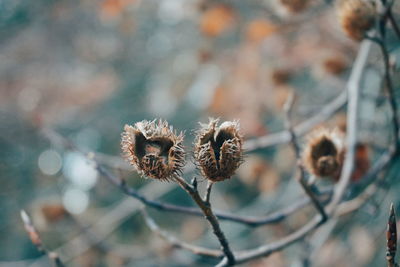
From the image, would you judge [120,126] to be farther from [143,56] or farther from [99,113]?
[143,56]

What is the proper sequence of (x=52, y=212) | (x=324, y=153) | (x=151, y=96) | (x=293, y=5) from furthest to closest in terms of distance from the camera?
1. (x=151, y=96)
2. (x=52, y=212)
3. (x=293, y=5)
4. (x=324, y=153)

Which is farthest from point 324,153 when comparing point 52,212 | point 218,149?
point 52,212

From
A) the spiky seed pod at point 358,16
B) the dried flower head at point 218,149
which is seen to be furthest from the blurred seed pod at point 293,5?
the dried flower head at point 218,149

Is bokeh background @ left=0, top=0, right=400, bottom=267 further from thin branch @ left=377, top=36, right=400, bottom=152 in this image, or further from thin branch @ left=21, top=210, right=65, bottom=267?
thin branch @ left=21, top=210, right=65, bottom=267

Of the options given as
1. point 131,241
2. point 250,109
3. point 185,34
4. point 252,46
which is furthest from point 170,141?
point 131,241

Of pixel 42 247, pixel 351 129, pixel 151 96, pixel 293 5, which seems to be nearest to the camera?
pixel 42 247

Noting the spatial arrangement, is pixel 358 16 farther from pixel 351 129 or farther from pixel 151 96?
pixel 151 96

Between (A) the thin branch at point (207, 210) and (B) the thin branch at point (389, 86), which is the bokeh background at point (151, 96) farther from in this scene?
(A) the thin branch at point (207, 210)
